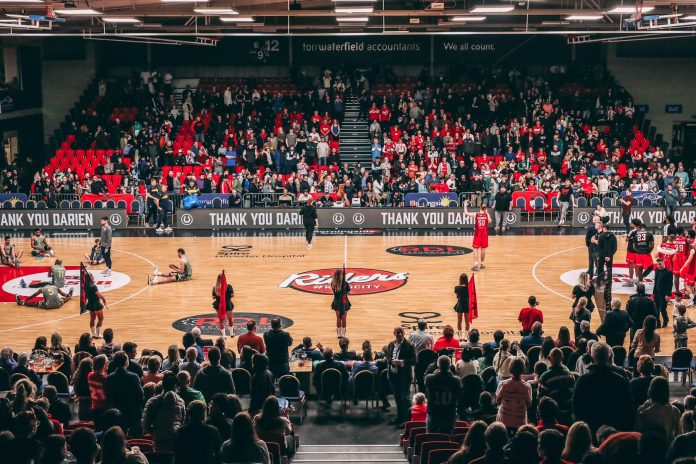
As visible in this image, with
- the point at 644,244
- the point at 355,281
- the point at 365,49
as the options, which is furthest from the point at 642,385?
the point at 365,49

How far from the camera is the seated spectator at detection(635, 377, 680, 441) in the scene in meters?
8.99

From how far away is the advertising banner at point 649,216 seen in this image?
3262 centimetres

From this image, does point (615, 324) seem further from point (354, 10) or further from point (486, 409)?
point (354, 10)

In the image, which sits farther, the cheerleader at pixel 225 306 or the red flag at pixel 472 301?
the cheerleader at pixel 225 306

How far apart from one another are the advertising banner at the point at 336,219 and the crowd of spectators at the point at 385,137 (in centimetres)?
113

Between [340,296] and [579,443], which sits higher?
[579,443]

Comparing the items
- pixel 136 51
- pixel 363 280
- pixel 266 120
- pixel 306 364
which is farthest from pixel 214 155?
pixel 306 364

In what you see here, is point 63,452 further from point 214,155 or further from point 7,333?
point 214,155

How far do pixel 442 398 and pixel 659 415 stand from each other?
2678 millimetres

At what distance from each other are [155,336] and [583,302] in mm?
9004

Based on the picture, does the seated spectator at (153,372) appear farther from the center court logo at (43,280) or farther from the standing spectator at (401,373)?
the center court logo at (43,280)

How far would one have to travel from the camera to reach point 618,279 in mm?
24031

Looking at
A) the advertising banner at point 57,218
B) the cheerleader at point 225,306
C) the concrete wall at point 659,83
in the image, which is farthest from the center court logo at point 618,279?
the concrete wall at point 659,83

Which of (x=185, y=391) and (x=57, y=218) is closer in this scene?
(x=185, y=391)
